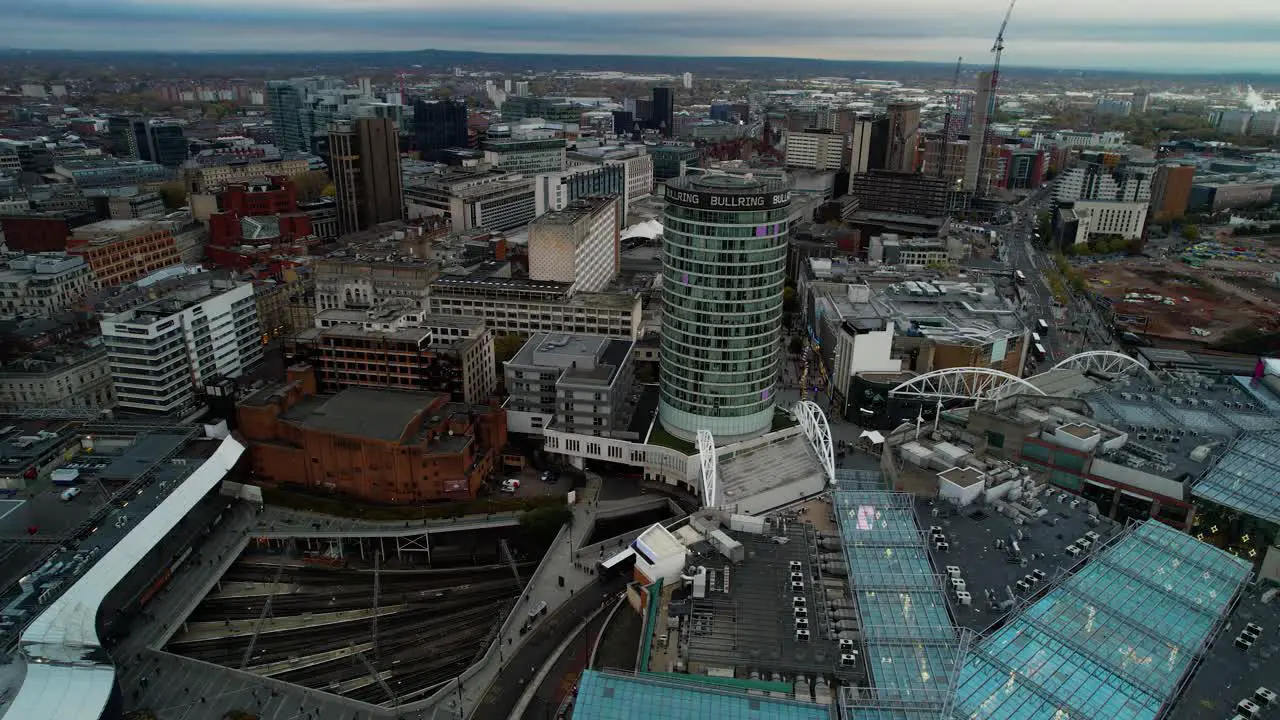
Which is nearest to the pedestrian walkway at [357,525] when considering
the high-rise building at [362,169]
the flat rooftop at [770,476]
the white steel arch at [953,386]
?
the flat rooftop at [770,476]

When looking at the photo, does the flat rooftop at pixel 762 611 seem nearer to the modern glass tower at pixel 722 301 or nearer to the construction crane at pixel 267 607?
the modern glass tower at pixel 722 301

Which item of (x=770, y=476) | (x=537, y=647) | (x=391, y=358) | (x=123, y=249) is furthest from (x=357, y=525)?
(x=123, y=249)

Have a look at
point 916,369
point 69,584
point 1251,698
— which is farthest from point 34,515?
point 916,369

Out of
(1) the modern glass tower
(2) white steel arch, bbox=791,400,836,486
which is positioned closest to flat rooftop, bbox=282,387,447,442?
(1) the modern glass tower

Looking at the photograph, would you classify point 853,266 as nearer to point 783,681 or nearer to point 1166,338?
point 1166,338

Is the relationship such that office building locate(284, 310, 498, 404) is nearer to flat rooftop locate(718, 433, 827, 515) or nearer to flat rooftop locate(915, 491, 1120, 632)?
flat rooftop locate(718, 433, 827, 515)

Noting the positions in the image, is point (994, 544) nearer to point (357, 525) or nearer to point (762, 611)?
point (762, 611)
